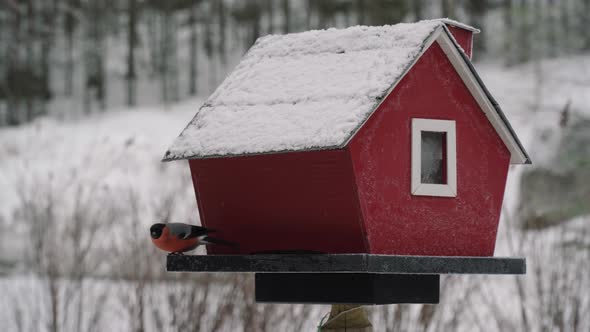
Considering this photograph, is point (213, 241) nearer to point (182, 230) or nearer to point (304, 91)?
point (182, 230)

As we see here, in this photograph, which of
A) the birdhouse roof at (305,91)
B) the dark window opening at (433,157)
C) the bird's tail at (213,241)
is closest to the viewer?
the birdhouse roof at (305,91)

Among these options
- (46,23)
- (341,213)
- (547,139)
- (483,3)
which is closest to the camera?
(341,213)

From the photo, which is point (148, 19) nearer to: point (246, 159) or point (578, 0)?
point (578, 0)

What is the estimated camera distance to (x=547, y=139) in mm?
16172

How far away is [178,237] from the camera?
Result: 129 inches

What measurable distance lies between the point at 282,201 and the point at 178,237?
0.40 metres

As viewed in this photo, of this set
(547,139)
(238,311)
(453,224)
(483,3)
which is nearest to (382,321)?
(238,311)

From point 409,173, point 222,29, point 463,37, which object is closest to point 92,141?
point 463,37

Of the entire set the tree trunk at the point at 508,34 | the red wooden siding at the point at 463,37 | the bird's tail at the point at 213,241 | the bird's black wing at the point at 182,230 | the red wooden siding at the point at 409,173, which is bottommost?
the bird's tail at the point at 213,241

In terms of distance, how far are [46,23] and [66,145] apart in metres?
16.9

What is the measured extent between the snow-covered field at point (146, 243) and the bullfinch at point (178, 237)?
229cm

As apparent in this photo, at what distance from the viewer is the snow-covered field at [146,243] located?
5.80 m

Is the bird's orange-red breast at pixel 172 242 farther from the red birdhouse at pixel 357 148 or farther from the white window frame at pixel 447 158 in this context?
the white window frame at pixel 447 158

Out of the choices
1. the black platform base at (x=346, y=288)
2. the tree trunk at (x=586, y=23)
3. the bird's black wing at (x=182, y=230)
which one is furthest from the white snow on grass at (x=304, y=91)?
the tree trunk at (x=586, y=23)
